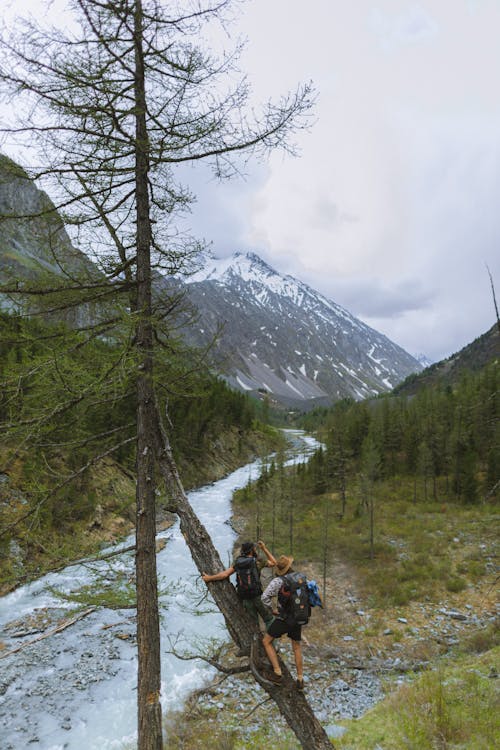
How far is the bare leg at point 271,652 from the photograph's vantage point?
419 centimetres

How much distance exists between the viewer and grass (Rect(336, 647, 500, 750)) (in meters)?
5.56

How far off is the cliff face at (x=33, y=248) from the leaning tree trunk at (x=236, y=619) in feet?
8.20

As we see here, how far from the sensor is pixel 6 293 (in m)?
4.58

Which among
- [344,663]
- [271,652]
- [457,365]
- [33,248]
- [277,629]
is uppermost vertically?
[457,365]

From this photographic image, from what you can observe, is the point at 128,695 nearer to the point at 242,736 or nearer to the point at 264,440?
the point at 242,736

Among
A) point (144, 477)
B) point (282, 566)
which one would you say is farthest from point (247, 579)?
point (144, 477)

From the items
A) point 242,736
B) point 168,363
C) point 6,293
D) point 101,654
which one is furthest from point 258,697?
point 6,293

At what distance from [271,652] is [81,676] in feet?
36.1

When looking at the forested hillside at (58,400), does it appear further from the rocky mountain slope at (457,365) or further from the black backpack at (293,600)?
the rocky mountain slope at (457,365)

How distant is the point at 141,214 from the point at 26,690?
13700 mm

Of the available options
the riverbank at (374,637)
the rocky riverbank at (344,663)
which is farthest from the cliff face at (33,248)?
the rocky riverbank at (344,663)

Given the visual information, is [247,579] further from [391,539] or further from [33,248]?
[391,539]

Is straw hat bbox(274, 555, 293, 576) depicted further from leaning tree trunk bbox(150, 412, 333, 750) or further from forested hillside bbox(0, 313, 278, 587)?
forested hillside bbox(0, 313, 278, 587)

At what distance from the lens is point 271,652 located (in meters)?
4.23
